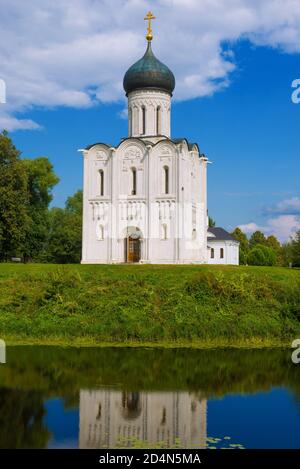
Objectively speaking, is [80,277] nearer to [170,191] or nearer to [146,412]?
[170,191]

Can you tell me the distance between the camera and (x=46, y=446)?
28.3 ft

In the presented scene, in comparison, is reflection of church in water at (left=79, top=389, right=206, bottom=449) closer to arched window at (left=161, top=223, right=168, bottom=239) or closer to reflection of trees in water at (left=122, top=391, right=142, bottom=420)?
reflection of trees in water at (left=122, top=391, right=142, bottom=420)

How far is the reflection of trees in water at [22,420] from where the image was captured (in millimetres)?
8820

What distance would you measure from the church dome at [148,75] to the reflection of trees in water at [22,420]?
79.3 ft

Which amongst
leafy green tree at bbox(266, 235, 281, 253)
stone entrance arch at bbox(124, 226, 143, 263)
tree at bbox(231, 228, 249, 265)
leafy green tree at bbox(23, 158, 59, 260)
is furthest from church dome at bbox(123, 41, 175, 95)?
leafy green tree at bbox(266, 235, 281, 253)

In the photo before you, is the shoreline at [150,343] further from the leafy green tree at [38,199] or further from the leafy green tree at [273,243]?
the leafy green tree at [273,243]

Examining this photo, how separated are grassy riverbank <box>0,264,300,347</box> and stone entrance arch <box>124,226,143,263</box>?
293 inches

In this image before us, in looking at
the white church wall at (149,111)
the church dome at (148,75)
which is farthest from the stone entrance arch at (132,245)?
the church dome at (148,75)

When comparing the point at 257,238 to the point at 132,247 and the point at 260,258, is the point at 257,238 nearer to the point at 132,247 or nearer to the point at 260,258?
the point at 260,258

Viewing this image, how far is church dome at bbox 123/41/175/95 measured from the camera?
107 ft

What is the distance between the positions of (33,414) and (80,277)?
12419 mm

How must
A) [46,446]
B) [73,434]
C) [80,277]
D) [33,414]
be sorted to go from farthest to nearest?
[80,277], [33,414], [73,434], [46,446]
